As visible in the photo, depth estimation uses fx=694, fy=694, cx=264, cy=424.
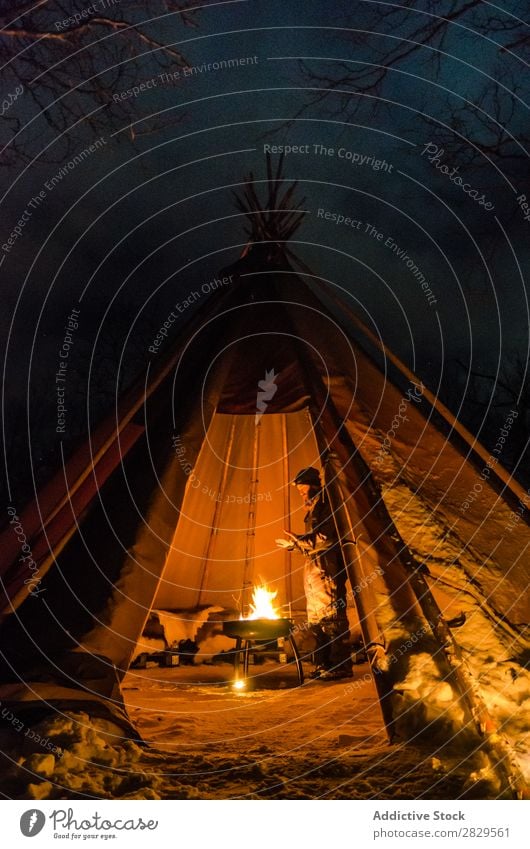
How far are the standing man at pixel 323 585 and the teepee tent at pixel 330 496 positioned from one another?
44.1 inches

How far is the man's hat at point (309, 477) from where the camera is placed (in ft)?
21.9

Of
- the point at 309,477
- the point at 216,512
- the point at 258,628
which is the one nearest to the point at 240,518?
the point at 216,512

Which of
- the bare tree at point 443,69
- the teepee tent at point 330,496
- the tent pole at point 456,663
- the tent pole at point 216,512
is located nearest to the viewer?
the tent pole at point 456,663

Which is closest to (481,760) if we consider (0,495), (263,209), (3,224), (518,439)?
(263,209)

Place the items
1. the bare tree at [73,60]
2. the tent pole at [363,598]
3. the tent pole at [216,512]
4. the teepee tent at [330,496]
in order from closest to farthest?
the teepee tent at [330,496] < the tent pole at [363,598] < the bare tree at [73,60] < the tent pole at [216,512]

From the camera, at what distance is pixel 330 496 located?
5.28 metres

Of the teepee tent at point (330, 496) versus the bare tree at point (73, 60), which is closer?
the teepee tent at point (330, 496)

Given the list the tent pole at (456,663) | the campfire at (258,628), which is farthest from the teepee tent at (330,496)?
the campfire at (258,628)

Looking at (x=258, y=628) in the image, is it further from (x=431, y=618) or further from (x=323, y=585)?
(x=431, y=618)

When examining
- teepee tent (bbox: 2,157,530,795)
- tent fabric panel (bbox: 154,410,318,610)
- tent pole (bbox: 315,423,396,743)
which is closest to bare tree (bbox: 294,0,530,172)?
teepee tent (bbox: 2,157,530,795)

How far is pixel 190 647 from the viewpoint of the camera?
7.60 metres

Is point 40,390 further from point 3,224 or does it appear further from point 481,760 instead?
point 481,760

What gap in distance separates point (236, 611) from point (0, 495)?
2048cm

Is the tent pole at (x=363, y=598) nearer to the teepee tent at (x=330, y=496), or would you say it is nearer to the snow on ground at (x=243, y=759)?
the teepee tent at (x=330, y=496)
